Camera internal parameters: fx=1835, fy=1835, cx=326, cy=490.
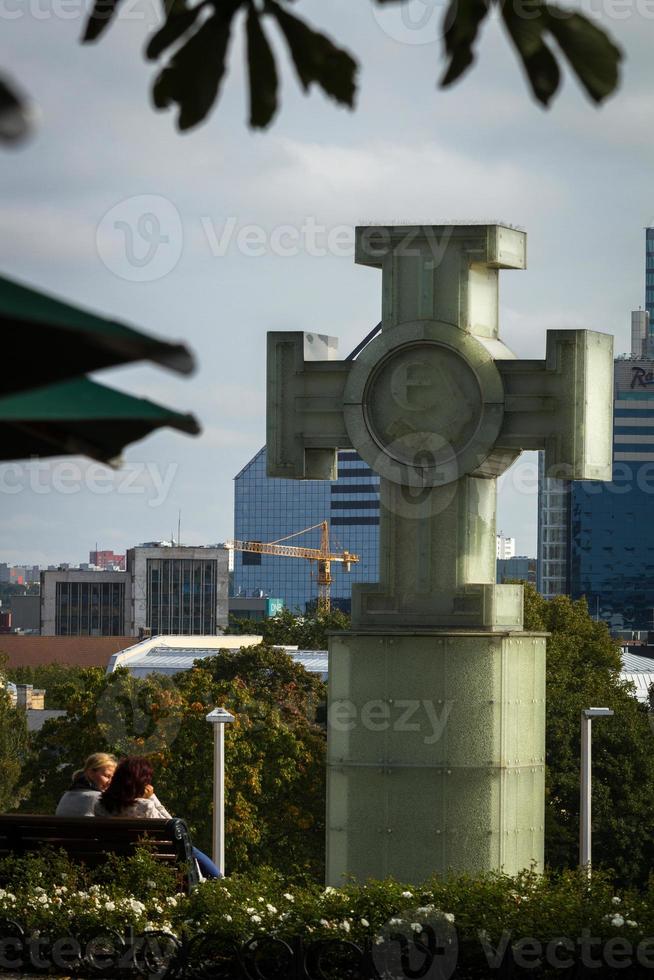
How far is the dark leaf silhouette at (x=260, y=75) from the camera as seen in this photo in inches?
145

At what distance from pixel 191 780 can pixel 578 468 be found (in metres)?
30.5

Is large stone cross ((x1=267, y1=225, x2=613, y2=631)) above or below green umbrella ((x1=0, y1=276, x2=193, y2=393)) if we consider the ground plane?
above

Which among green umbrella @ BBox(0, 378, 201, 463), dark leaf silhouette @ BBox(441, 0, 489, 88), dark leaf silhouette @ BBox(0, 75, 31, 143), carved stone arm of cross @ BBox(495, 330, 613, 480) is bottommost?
green umbrella @ BBox(0, 378, 201, 463)

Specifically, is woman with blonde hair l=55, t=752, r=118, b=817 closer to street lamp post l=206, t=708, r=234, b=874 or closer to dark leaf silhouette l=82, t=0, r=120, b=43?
dark leaf silhouette l=82, t=0, r=120, b=43

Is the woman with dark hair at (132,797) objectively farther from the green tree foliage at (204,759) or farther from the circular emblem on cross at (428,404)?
the green tree foliage at (204,759)

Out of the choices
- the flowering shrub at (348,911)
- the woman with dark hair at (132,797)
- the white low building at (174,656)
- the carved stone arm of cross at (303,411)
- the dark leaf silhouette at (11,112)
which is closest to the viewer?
the dark leaf silhouette at (11,112)

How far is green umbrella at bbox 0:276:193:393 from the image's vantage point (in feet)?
11.4

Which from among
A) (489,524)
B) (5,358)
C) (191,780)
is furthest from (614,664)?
(5,358)

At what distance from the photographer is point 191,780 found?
1745 inches

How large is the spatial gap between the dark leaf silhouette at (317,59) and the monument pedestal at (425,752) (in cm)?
1161

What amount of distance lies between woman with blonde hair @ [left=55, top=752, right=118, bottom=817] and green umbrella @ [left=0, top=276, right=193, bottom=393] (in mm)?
8409

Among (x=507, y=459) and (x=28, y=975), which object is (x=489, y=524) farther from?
(x=28, y=975)

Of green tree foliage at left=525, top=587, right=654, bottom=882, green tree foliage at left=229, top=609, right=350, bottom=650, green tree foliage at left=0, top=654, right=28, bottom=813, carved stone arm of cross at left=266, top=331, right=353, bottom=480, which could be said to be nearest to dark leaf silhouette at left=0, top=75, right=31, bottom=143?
carved stone arm of cross at left=266, top=331, right=353, bottom=480

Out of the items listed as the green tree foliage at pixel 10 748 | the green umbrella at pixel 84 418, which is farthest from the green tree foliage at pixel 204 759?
the green umbrella at pixel 84 418
